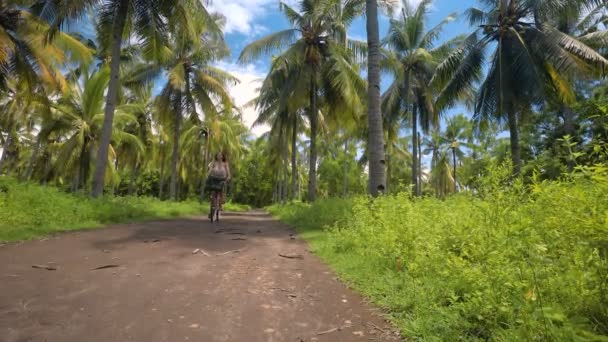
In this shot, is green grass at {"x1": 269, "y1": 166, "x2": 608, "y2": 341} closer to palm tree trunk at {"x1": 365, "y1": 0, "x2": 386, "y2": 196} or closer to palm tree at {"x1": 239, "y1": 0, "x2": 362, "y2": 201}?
palm tree trunk at {"x1": 365, "y1": 0, "x2": 386, "y2": 196}

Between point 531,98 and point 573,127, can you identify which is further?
point 573,127

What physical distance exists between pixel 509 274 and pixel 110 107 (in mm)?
12616

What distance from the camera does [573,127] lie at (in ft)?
66.7

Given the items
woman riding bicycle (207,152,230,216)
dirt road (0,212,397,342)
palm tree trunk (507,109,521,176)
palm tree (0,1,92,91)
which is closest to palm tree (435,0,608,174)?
palm tree trunk (507,109,521,176)

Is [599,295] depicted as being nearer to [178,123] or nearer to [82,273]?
[82,273]

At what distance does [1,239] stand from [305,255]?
4785mm

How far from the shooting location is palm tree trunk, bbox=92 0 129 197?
37.9 ft

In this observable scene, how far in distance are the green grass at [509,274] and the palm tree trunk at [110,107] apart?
9.97 metres

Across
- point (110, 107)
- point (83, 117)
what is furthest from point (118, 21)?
point (83, 117)

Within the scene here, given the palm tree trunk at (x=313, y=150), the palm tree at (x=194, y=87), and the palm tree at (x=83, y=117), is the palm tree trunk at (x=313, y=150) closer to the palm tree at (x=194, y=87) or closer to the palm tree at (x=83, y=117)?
the palm tree at (x=194, y=87)

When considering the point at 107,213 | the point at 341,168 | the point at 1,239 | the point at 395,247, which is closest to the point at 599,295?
the point at 395,247

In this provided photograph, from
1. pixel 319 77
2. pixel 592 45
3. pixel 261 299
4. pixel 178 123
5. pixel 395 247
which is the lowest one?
pixel 261 299

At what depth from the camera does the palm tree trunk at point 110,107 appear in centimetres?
1154

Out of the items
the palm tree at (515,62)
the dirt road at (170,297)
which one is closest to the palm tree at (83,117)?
the dirt road at (170,297)
